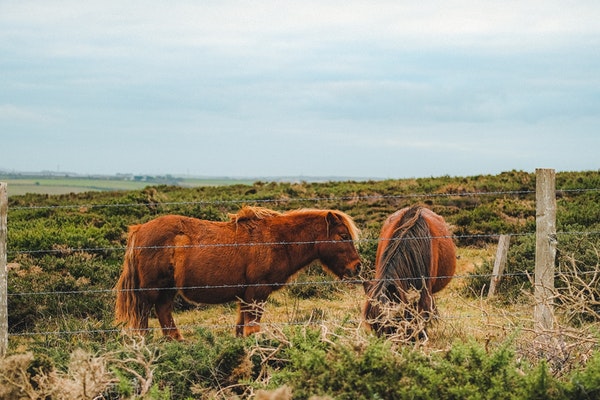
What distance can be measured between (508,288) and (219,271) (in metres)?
4.78

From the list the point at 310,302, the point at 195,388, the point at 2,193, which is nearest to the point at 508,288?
the point at 310,302

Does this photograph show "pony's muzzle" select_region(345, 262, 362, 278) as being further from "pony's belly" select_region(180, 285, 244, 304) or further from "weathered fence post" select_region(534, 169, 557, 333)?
"weathered fence post" select_region(534, 169, 557, 333)

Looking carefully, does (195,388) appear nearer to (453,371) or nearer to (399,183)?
(453,371)

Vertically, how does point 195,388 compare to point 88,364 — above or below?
below

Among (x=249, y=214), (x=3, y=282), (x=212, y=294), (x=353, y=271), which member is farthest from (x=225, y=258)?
(x=3, y=282)

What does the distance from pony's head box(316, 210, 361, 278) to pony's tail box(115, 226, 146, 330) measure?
2110 mm

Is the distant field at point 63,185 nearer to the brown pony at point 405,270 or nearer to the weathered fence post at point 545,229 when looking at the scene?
the brown pony at point 405,270

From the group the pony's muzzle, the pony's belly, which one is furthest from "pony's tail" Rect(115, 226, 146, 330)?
the pony's muzzle

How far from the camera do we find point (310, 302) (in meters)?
10.1

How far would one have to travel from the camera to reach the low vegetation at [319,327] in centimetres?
422

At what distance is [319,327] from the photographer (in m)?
5.39

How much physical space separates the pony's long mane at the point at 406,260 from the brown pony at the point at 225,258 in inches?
32.3

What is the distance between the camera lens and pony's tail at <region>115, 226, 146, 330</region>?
749 cm

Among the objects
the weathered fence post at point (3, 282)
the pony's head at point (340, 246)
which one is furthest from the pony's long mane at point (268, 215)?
the weathered fence post at point (3, 282)
